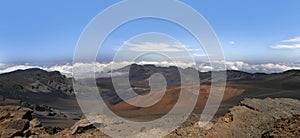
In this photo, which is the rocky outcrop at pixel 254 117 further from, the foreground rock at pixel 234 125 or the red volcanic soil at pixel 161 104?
the red volcanic soil at pixel 161 104

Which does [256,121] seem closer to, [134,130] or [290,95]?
[134,130]

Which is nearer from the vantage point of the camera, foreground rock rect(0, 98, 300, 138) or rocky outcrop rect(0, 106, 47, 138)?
foreground rock rect(0, 98, 300, 138)

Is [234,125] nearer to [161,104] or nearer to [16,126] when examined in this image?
[16,126]

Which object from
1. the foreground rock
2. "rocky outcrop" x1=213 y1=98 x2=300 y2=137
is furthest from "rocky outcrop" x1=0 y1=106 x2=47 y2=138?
"rocky outcrop" x1=213 y1=98 x2=300 y2=137

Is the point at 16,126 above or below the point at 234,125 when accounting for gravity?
below

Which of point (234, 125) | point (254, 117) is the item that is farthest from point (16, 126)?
point (254, 117)

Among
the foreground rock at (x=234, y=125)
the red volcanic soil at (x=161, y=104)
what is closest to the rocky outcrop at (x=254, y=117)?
the foreground rock at (x=234, y=125)

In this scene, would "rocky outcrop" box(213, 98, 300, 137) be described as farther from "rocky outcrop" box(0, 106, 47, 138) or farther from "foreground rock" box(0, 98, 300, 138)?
"rocky outcrop" box(0, 106, 47, 138)

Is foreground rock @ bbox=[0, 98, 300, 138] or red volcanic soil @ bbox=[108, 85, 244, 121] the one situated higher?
foreground rock @ bbox=[0, 98, 300, 138]

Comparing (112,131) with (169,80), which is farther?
(169,80)

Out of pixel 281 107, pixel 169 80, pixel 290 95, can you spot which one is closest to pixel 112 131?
pixel 281 107

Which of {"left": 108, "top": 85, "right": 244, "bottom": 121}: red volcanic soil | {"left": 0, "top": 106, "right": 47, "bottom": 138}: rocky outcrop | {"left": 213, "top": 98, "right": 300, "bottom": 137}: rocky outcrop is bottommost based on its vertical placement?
{"left": 108, "top": 85, "right": 244, "bottom": 121}: red volcanic soil
